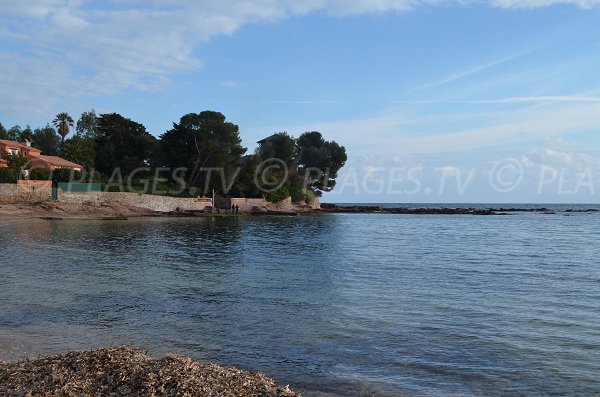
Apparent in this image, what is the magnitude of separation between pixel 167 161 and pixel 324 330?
7095 cm

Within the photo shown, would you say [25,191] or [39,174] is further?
[39,174]

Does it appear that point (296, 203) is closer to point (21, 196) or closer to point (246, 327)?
A: point (21, 196)

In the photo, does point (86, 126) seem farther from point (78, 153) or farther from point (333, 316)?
point (333, 316)

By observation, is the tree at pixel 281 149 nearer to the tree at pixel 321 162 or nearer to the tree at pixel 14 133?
the tree at pixel 321 162

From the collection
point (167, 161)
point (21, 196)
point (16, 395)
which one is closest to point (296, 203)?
point (167, 161)

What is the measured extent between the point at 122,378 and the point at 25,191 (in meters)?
53.6

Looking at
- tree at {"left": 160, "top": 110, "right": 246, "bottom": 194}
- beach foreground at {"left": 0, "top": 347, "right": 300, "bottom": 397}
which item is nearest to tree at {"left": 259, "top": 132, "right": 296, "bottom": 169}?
tree at {"left": 160, "top": 110, "right": 246, "bottom": 194}

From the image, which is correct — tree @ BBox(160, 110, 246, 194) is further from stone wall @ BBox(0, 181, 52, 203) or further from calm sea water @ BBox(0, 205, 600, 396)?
calm sea water @ BBox(0, 205, 600, 396)

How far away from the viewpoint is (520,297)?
53.2ft

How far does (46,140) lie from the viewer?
99188 millimetres

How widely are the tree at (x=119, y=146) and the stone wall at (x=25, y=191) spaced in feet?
76.8

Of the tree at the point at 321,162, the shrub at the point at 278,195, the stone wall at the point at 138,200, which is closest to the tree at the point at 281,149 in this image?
the tree at the point at 321,162

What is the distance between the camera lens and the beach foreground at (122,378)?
20.3 ft

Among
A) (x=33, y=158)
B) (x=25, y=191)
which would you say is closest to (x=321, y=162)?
(x=33, y=158)
